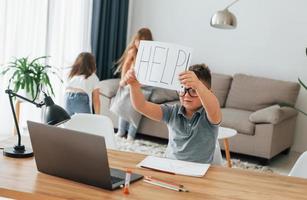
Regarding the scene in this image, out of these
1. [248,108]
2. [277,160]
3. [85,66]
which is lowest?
[277,160]

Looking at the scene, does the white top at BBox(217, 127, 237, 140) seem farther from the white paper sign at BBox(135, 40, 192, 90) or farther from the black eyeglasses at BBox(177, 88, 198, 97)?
the white paper sign at BBox(135, 40, 192, 90)

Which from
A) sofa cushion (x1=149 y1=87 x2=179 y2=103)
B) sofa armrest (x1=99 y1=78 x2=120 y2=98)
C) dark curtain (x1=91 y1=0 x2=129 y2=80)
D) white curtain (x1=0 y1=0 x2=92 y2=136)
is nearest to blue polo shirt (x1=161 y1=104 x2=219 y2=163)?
white curtain (x1=0 y1=0 x2=92 y2=136)

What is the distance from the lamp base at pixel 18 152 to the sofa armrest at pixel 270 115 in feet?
10.3

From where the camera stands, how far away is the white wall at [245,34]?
5.66 meters

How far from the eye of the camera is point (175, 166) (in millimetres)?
2119

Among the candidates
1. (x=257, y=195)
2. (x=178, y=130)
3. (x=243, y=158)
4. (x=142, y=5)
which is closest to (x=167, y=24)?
(x=142, y=5)

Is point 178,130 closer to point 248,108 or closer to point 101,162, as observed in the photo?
point 101,162

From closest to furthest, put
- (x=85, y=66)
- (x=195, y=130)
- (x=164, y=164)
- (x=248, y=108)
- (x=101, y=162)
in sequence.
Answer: (x=101, y=162), (x=164, y=164), (x=195, y=130), (x=85, y=66), (x=248, y=108)

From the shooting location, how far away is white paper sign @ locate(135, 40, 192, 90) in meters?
2.09

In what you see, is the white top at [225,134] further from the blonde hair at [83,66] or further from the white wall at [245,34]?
the white wall at [245,34]

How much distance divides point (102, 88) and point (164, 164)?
12.1 feet

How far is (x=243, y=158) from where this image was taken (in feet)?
16.9

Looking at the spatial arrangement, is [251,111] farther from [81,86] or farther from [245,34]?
[81,86]

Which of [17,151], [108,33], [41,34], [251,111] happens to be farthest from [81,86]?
[17,151]
